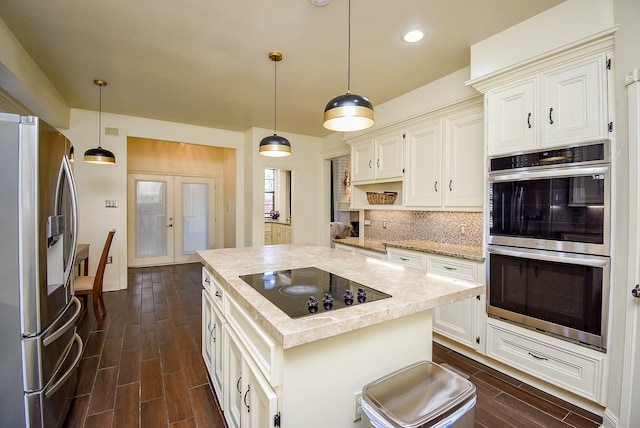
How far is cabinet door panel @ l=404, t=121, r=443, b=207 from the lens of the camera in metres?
3.16

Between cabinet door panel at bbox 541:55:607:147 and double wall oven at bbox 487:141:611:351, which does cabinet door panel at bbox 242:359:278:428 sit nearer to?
double wall oven at bbox 487:141:611:351

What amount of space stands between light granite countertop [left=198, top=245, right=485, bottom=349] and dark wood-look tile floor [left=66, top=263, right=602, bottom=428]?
0.98 meters

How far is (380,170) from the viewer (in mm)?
3861

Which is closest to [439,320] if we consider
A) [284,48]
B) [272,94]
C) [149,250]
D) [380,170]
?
[380,170]

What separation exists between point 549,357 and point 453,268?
910mm

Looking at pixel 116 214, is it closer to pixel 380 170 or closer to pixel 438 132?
pixel 380 170

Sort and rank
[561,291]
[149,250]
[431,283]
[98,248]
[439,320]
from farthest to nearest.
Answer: [149,250]
[98,248]
[439,320]
[561,291]
[431,283]

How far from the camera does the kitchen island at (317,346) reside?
42.7 inches

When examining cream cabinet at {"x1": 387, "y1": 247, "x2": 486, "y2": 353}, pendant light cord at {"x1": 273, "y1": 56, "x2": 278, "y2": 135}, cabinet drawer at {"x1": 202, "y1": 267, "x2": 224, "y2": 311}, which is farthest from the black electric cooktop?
pendant light cord at {"x1": 273, "y1": 56, "x2": 278, "y2": 135}

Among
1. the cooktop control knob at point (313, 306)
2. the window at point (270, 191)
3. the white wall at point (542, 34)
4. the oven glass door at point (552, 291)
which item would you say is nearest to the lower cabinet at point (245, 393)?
the cooktop control knob at point (313, 306)

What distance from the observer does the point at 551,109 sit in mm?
2059

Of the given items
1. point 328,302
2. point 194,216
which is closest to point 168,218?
point 194,216

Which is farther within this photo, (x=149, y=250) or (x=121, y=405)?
(x=149, y=250)

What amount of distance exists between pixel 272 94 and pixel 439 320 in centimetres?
322
